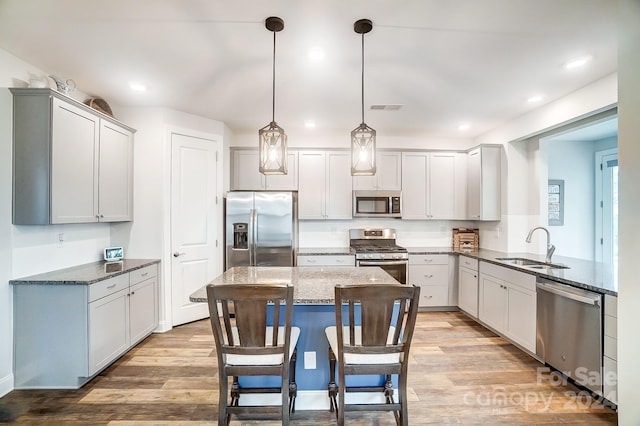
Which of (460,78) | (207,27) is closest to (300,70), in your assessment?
(207,27)

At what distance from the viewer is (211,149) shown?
4.10 m

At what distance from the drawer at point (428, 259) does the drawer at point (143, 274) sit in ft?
10.9

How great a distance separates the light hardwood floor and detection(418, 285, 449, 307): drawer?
114cm

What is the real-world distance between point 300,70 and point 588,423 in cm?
344

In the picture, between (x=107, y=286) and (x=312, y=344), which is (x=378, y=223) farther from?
(x=107, y=286)

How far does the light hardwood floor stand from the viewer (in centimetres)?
209

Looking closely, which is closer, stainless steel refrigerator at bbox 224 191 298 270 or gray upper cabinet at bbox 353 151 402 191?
stainless steel refrigerator at bbox 224 191 298 270

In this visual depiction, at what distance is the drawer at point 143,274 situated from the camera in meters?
3.06

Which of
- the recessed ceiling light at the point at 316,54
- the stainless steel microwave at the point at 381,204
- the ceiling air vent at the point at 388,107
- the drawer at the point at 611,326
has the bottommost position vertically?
the drawer at the point at 611,326

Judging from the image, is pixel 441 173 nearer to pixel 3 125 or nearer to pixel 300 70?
pixel 300 70

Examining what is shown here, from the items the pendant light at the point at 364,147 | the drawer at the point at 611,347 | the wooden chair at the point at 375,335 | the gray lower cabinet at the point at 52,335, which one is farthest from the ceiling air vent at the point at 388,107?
the gray lower cabinet at the point at 52,335

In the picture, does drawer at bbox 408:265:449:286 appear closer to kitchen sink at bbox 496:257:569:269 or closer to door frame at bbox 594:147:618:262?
kitchen sink at bbox 496:257:569:269

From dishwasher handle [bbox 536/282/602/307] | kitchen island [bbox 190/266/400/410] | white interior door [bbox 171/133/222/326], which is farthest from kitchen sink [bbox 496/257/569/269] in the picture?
white interior door [bbox 171/133/222/326]

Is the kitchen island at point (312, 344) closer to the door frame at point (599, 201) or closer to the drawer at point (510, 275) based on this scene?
the drawer at point (510, 275)
